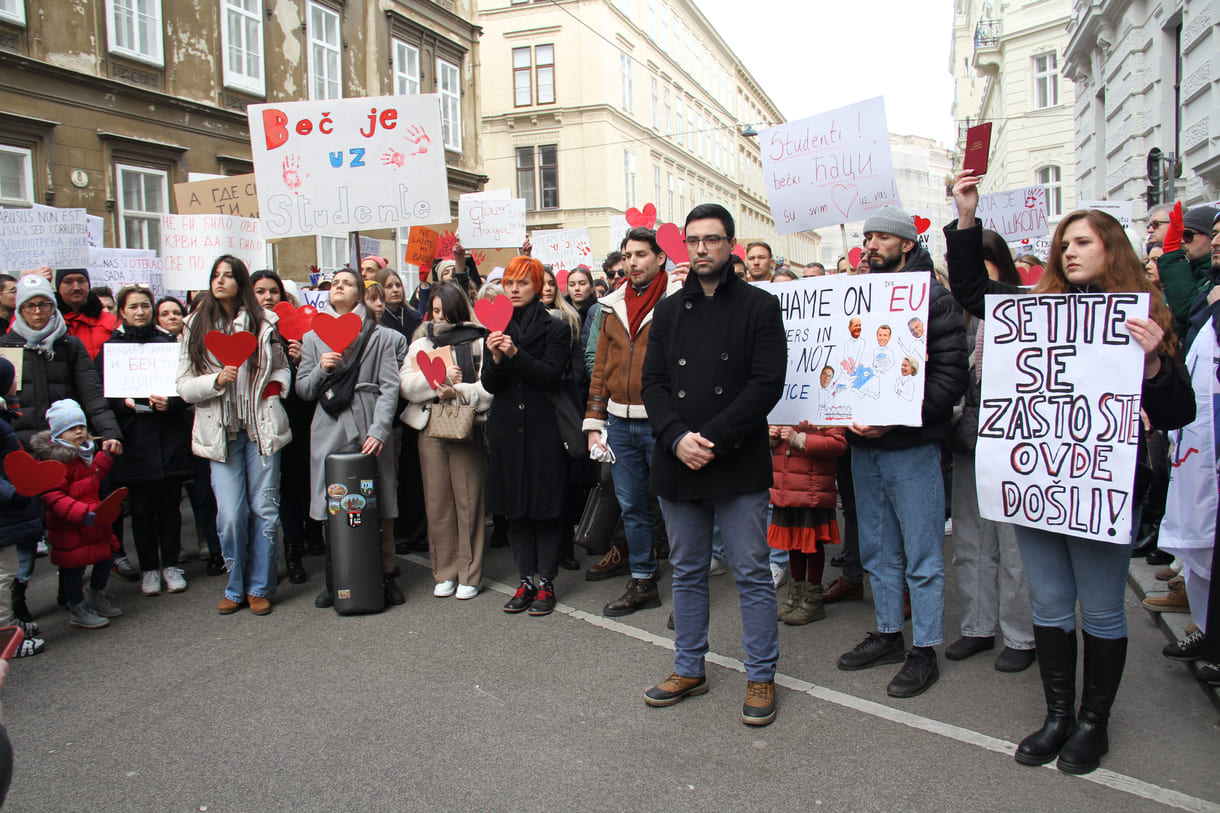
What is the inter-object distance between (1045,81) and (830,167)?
3040cm

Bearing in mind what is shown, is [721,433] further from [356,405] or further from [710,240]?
[356,405]

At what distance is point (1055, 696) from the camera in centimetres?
347

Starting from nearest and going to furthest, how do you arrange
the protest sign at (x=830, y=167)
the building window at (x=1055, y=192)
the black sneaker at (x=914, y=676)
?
the black sneaker at (x=914, y=676), the protest sign at (x=830, y=167), the building window at (x=1055, y=192)

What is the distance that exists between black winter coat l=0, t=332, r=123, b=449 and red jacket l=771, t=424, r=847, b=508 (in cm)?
426

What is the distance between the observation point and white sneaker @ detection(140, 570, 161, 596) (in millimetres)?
5973

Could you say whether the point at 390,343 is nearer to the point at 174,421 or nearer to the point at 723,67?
the point at 174,421

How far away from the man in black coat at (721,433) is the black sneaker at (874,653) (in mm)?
658

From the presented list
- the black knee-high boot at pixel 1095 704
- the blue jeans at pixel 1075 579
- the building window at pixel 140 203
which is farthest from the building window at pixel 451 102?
the black knee-high boot at pixel 1095 704

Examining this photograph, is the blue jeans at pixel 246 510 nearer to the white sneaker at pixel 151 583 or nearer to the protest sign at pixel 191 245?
the white sneaker at pixel 151 583

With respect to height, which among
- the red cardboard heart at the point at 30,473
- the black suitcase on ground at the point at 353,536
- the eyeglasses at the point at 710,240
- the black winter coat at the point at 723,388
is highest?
the eyeglasses at the point at 710,240

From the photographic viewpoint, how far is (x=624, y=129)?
4072 cm

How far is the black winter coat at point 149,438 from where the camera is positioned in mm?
6008

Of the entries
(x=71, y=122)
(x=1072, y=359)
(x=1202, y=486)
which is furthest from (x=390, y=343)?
(x=71, y=122)

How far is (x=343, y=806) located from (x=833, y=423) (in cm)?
275
